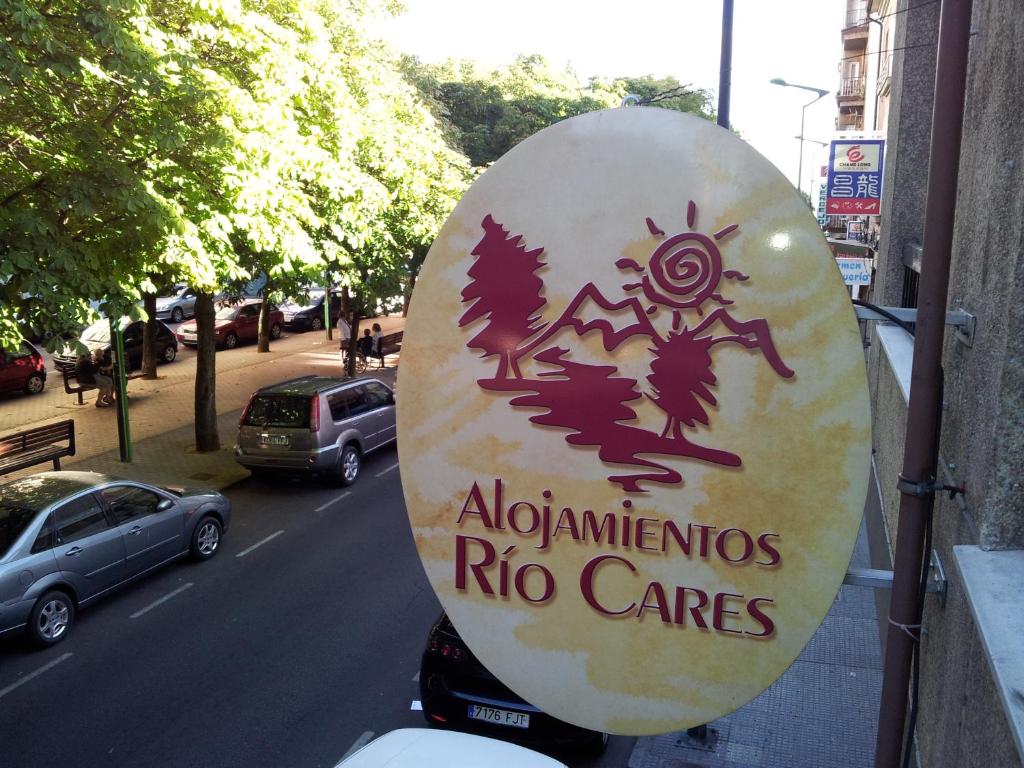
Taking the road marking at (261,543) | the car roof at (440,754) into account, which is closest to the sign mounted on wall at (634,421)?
the car roof at (440,754)

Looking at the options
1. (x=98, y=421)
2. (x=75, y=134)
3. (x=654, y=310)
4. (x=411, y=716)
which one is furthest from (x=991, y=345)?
(x=98, y=421)

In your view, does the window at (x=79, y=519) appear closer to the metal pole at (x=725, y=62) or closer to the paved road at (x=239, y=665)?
the paved road at (x=239, y=665)

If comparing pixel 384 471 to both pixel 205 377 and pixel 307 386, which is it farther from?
pixel 205 377

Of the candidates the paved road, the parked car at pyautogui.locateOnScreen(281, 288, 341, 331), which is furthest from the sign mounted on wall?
the parked car at pyautogui.locateOnScreen(281, 288, 341, 331)

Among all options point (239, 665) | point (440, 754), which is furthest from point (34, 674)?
point (440, 754)

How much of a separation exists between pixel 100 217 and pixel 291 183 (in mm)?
3131

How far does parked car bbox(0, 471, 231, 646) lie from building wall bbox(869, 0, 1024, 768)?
8.17 meters

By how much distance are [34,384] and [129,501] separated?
13822 millimetres

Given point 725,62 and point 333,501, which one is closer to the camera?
point 725,62

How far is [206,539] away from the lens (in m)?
11.3

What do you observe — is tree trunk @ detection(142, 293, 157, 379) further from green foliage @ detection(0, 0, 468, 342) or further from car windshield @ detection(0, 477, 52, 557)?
car windshield @ detection(0, 477, 52, 557)

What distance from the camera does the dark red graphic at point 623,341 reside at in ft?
7.38

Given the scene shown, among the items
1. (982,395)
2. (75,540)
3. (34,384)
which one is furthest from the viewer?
(34,384)

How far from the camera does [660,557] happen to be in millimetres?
2404
